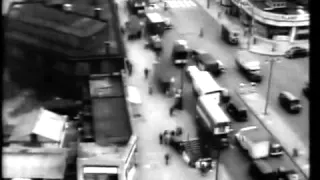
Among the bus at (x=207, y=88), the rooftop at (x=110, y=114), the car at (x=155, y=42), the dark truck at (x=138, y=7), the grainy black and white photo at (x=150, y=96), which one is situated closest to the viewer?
A: the rooftop at (x=110, y=114)

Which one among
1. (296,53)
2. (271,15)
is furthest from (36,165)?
(271,15)

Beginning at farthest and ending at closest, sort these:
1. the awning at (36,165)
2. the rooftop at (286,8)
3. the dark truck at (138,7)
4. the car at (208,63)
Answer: the dark truck at (138,7) → the rooftop at (286,8) → the car at (208,63) → the awning at (36,165)

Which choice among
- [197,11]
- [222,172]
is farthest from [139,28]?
[222,172]

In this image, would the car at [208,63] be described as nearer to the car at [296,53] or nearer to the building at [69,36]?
the car at [296,53]

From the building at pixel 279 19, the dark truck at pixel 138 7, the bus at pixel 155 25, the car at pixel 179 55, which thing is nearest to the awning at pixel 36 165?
the car at pixel 179 55

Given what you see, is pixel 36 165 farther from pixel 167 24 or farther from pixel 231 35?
Result: pixel 167 24

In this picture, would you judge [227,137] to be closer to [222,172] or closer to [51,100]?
[222,172]
